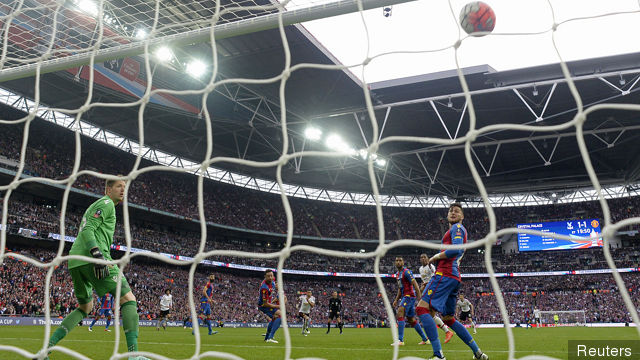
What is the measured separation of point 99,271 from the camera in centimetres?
380

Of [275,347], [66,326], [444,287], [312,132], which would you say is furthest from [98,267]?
[312,132]

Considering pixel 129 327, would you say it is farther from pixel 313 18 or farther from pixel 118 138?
pixel 118 138

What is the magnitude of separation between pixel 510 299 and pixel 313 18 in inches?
1598

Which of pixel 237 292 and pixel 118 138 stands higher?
pixel 118 138

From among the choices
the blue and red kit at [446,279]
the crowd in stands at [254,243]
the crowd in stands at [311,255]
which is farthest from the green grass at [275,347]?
the crowd in stands at [311,255]

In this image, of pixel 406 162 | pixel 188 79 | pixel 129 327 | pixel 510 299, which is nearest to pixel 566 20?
pixel 129 327

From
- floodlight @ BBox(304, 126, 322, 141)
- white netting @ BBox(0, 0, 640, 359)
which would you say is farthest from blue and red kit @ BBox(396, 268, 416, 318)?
floodlight @ BBox(304, 126, 322, 141)

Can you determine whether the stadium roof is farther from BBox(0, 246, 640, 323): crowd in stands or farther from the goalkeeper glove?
the goalkeeper glove

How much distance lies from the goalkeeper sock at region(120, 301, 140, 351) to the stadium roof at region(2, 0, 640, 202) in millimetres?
13820

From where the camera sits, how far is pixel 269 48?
18109mm

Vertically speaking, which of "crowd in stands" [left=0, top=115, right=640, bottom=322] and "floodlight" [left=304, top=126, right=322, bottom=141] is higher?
→ "floodlight" [left=304, top=126, right=322, bottom=141]

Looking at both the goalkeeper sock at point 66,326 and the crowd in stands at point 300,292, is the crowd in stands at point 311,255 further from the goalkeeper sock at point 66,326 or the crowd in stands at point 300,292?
the goalkeeper sock at point 66,326

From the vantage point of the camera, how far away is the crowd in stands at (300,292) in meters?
21.6

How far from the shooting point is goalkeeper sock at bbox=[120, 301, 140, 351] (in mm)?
3861
